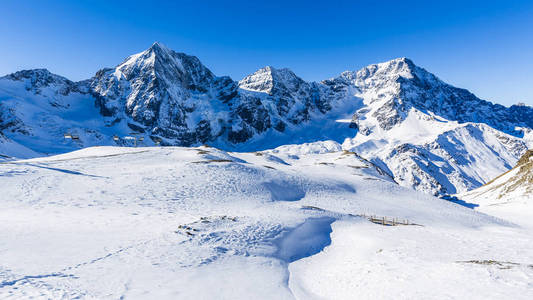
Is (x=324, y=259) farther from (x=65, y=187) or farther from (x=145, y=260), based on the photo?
(x=65, y=187)

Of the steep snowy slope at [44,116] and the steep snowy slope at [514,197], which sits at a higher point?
the steep snowy slope at [44,116]

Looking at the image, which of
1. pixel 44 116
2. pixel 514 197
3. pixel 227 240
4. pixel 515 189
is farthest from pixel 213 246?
pixel 44 116

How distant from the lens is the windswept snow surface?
35.2ft

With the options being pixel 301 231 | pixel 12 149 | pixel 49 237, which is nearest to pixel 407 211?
pixel 301 231

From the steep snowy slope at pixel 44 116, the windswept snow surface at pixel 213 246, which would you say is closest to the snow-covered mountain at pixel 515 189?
the windswept snow surface at pixel 213 246

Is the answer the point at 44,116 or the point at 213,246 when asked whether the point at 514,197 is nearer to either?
the point at 213,246

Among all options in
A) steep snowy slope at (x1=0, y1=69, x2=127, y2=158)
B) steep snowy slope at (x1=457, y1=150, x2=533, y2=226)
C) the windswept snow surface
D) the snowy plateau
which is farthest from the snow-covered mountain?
steep snowy slope at (x1=0, y1=69, x2=127, y2=158)

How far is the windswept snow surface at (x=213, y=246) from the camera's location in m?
10.7

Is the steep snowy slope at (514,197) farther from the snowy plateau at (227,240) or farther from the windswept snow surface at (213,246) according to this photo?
the windswept snow surface at (213,246)

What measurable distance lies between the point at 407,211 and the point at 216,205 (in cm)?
2433

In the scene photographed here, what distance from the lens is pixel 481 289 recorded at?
10.1 meters

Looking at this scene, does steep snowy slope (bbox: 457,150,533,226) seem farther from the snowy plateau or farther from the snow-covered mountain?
the snowy plateau

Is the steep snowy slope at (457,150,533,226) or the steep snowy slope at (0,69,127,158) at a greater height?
the steep snowy slope at (0,69,127,158)

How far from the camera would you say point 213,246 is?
15.7 meters
